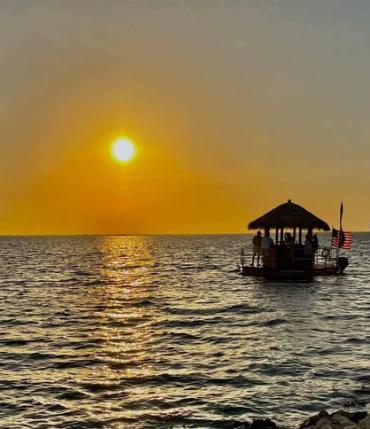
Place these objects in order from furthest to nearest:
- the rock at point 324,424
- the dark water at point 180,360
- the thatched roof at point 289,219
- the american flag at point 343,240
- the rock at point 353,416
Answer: the american flag at point 343,240, the thatched roof at point 289,219, the dark water at point 180,360, the rock at point 353,416, the rock at point 324,424

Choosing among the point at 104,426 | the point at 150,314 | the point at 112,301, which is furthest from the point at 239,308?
the point at 104,426

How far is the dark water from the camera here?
11531 millimetres

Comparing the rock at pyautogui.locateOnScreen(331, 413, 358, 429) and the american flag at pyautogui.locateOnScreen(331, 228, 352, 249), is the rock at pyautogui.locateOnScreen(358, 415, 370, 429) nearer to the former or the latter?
the rock at pyautogui.locateOnScreen(331, 413, 358, 429)

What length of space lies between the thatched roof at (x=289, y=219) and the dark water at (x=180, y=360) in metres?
6.29

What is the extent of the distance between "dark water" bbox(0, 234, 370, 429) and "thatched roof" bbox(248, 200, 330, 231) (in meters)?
6.29

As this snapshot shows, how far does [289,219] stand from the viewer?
3512 centimetres

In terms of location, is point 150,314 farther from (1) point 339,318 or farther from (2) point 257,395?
(2) point 257,395

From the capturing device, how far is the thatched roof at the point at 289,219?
3525 centimetres

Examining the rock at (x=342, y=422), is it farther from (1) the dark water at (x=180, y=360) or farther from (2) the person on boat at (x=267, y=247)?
(2) the person on boat at (x=267, y=247)

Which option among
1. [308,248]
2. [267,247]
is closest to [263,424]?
[308,248]

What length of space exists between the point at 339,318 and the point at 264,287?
1073 centimetres

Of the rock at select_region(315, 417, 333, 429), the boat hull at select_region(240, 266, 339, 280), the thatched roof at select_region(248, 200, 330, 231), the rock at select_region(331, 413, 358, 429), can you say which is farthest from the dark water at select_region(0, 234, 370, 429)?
the thatched roof at select_region(248, 200, 330, 231)

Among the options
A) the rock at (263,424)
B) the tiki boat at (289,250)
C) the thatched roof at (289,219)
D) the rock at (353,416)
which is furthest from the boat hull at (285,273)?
the rock at (263,424)

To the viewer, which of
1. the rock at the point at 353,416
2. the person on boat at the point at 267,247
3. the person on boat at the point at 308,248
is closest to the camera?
the rock at the point at 353,416
